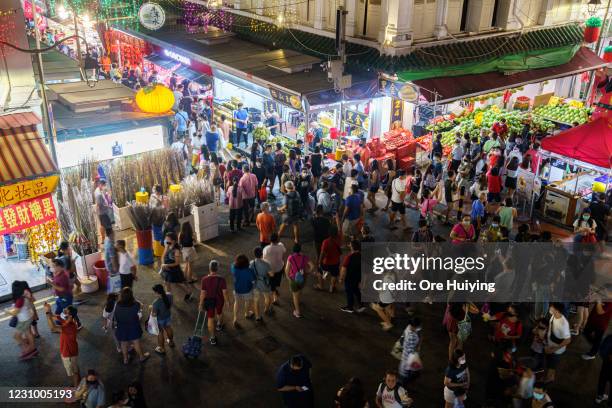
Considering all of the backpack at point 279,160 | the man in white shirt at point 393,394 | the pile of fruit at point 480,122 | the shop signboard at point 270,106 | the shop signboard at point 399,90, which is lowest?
the pile of fruit at point 480,122

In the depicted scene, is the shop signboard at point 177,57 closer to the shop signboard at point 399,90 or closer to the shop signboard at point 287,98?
the shop signboard at point 287,98

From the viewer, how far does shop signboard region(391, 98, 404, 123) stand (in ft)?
64.8

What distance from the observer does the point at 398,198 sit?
14.6 m

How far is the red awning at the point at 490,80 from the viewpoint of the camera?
1748 centimetres

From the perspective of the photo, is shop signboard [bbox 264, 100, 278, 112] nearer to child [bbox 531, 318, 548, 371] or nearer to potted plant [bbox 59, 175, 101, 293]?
potted plant [bbox 59, 175, 101, 293]

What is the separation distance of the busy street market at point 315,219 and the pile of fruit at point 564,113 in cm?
9

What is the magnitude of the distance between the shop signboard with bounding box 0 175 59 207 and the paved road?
7.87 ft

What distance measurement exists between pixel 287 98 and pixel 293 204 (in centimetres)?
534

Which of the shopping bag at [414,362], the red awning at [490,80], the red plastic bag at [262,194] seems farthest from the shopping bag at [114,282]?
the red awning at [490,80]

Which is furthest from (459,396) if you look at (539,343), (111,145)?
(111,145)

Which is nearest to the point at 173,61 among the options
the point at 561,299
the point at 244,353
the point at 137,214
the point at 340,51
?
the point at 340,51

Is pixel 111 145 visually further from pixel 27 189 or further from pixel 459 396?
pixel 459 396

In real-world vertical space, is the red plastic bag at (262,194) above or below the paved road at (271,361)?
above
